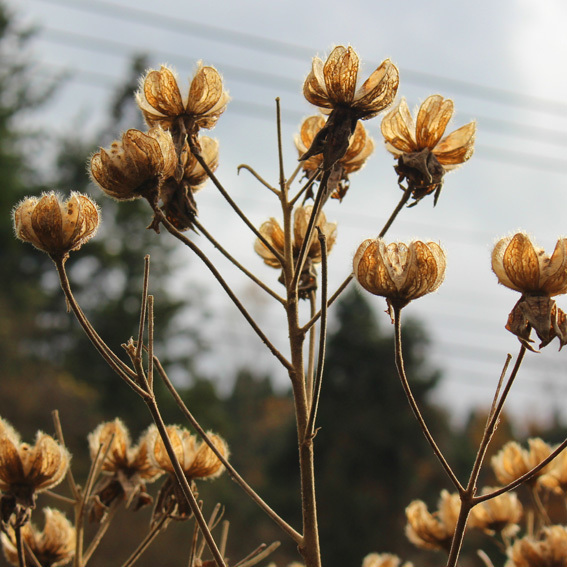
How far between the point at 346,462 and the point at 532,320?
39.5ft

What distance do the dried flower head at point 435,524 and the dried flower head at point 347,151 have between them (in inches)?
29.7

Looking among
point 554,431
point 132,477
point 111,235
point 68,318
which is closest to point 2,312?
point 68,318

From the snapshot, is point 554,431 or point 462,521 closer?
point 462,521

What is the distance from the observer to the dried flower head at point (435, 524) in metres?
1.53

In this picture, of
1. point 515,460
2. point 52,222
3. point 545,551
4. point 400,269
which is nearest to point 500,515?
point 515,460

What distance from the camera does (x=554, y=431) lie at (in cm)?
1598

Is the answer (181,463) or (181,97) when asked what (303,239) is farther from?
(181,463)

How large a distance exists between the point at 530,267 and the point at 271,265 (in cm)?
59

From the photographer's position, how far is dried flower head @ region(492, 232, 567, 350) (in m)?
0.96

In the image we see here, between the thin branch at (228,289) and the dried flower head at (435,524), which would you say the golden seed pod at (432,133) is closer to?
the thin branch at (228,289)

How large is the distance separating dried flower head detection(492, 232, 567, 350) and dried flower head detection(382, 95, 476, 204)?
0.23 metres

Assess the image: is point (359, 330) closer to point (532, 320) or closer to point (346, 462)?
point (346, 462)

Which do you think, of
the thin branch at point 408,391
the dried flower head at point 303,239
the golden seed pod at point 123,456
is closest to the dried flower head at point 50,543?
the golden seed pod at point 123,456

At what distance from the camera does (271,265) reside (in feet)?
4.67
